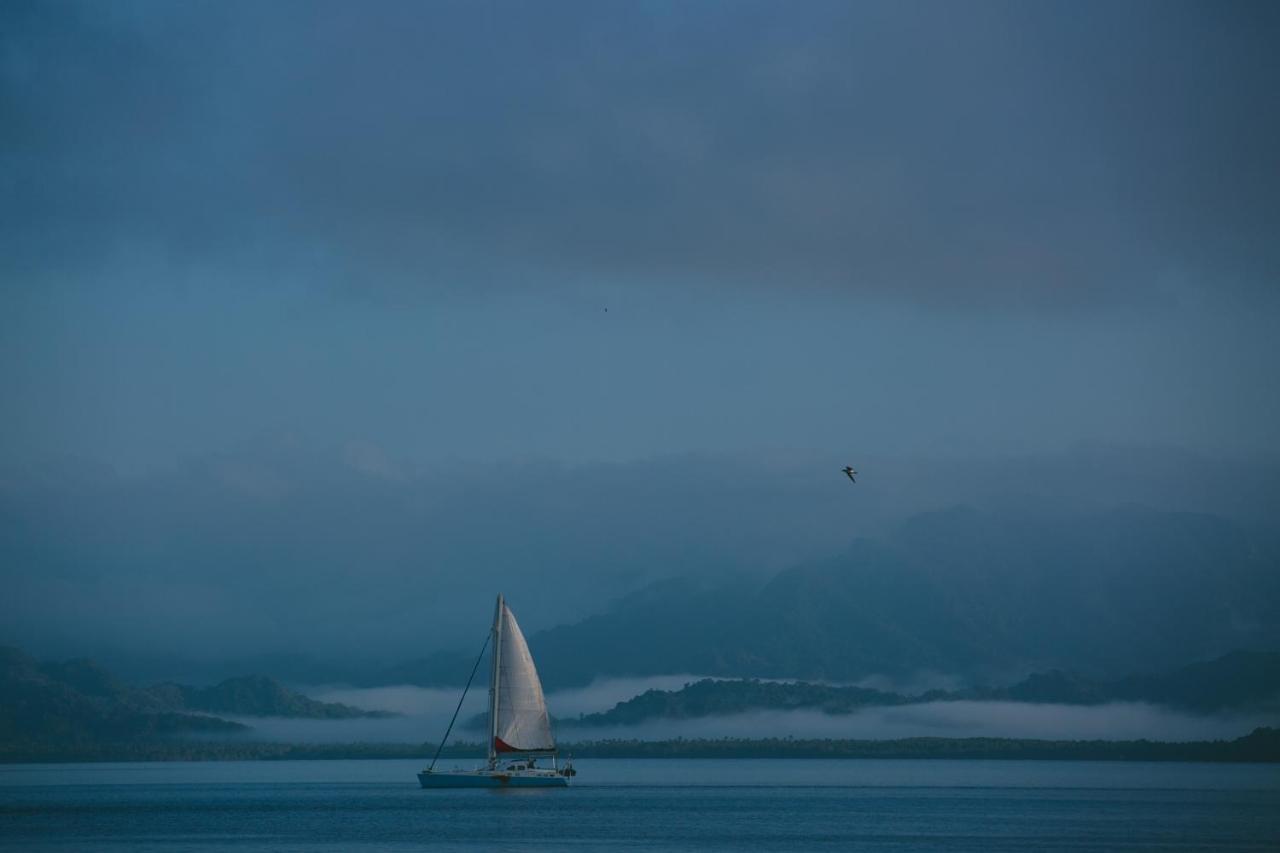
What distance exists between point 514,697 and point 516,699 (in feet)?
1.04

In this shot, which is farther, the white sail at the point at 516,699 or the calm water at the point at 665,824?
the white sail at the point at 516,699

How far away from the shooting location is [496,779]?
170 meters

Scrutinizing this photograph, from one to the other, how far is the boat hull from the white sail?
15.2 ft

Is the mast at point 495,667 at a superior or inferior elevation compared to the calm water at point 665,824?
superior

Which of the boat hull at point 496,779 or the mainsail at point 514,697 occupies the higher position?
the mainsail at point 514,697

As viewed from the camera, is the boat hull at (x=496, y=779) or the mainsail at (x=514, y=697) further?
the boat hull at (x=496, y=779)

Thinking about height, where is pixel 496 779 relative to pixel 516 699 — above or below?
below

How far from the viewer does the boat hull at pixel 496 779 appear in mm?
170250

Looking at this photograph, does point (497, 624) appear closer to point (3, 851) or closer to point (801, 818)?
point (801, 818)

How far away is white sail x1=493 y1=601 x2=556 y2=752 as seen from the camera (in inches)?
6432

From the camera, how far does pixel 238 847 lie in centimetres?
12219

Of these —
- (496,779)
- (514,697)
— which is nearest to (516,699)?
(514,697)

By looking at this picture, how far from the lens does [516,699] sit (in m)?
164

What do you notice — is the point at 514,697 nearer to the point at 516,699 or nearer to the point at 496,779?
the point at 516,699
